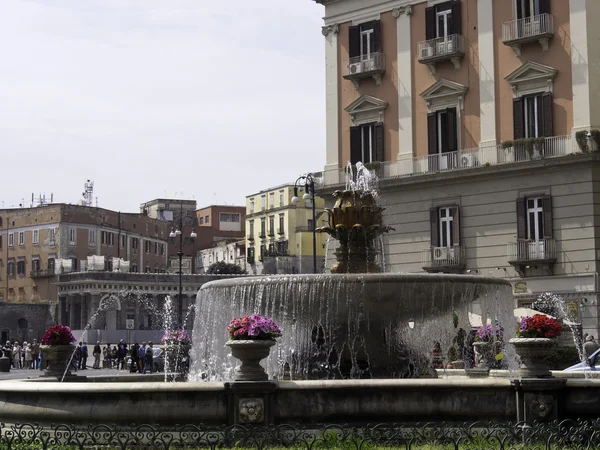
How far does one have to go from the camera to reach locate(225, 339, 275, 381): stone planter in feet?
42.5

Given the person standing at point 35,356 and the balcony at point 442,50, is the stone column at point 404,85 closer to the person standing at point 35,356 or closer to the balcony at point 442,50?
the balcony at point 442,50

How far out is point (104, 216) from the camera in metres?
100

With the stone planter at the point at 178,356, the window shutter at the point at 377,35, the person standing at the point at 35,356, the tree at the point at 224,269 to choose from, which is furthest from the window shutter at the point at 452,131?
the tree at the point at 224,269

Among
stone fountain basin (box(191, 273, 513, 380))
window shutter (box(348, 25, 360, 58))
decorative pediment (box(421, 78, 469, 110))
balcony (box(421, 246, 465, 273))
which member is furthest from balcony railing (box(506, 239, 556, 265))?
stone fountain basin (box(191, 273, 513, 380))

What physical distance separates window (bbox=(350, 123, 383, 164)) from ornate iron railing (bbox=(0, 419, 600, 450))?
95.0ft

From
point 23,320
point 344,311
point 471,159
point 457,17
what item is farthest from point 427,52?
point 23,320

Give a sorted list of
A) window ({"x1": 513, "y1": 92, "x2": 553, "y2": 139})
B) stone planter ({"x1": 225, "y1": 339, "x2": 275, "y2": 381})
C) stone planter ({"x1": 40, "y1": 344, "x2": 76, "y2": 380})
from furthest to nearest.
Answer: window ({"x1": 513, "y1": 92, "x2": 553, "y2": 139}) → stone planter ({"x1": 40, "y1": 344, "x2": 76, "y2": 380}) → stone planter ({"x1": 225, "y1": 339, "x2": 275, "y2": 381})

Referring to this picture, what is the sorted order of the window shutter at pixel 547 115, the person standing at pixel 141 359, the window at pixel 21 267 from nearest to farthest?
the window shutter at pixel 547 115, the person standing at pixel 141 359, the window at pixel 21 267

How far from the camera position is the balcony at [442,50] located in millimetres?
38625

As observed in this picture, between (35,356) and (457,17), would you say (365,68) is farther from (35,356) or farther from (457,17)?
(35,356)

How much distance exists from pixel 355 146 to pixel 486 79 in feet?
20.5

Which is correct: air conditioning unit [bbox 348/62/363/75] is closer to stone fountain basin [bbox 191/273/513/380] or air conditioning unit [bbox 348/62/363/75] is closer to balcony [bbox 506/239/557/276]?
balcony [bbox 506/239/557/276]

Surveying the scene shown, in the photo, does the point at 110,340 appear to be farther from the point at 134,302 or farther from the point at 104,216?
the point at 104,216

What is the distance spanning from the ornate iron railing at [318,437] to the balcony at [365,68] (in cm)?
2960
